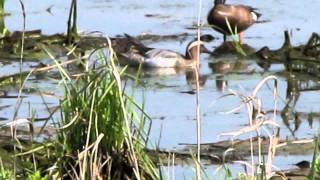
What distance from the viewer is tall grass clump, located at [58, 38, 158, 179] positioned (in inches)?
221

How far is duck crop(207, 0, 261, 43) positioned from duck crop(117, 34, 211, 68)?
4.97ft

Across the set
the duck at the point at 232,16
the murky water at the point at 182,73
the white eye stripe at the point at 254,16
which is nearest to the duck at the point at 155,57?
the murky water at the point at 182,73

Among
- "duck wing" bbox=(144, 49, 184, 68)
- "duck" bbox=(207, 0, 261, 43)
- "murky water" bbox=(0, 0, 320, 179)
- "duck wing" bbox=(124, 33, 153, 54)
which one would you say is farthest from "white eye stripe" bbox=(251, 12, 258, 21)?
"duck wing" bbox=(144, 49, 184, 68)

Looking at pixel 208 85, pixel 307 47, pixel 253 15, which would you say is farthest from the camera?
pixel 253 15

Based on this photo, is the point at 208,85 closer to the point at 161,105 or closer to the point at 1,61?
the point at 161,105

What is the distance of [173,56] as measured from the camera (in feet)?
35.4

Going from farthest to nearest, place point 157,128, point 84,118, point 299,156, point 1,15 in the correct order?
point 1,15
point 157,128
point 299,156
point 84,118

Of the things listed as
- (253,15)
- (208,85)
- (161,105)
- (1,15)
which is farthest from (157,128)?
(253,15)

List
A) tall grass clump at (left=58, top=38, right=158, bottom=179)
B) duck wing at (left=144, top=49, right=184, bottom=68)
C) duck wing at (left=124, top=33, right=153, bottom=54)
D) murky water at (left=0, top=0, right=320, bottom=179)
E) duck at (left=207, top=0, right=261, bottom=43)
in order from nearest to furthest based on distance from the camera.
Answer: tall grass clump at (left=58, top=38, right=158, bottom=179)
murky water at (left=0, top=0, right=320, bottom=179)
duck wing at (left=144, top=49, right=184, bottom=68)
duck wing at (left=124, top=33, right=153, bottom=54)
duck at (left=207, top=0, right=261, bottom=43)

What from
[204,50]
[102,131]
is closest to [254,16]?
[204,50]

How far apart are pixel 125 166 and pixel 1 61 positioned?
487 centimetres

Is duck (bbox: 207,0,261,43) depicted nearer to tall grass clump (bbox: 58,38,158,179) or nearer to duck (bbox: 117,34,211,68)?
duck (bbox: 117,34,211,68)

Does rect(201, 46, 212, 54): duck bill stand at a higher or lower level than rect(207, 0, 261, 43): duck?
lower

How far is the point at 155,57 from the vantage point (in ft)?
35.3
